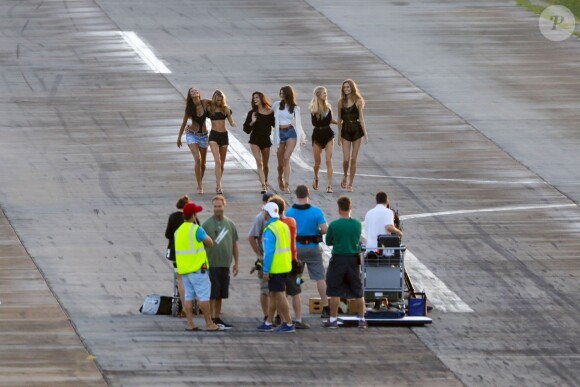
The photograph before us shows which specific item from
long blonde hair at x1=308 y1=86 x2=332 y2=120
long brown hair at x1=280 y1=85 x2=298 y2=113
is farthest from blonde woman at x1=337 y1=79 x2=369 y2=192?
long brown hair at x1=280 y1=85 x2=298 y2=113

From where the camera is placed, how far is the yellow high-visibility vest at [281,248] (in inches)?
861

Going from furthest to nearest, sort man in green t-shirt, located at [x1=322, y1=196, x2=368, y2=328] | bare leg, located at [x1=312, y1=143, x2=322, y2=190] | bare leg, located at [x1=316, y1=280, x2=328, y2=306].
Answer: bare leg, located at [x1=312, y1=143, x2=322, y2=190] → bare leg, located at [x1=316, y1=280, x2=328, y2=306] → man in green t-shirt, located at [x1=322, y1=196, x2=368, y2=328]

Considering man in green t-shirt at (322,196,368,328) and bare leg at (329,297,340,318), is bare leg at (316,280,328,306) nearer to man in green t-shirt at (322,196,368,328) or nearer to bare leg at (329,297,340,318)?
bare leg at (329,297,340,318)

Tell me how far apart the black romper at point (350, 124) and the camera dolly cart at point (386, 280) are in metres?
7.54

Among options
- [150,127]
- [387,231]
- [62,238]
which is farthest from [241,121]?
[387,231]

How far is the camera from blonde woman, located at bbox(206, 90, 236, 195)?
95.0 feet

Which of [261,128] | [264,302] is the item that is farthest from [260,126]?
[264,302]

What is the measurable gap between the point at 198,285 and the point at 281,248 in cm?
117

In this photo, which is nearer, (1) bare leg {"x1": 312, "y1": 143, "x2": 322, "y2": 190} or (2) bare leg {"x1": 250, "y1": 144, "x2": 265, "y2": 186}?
(2) bare leg {"x1": 250, "y1": 144, "x2": 265, "y2": 186}

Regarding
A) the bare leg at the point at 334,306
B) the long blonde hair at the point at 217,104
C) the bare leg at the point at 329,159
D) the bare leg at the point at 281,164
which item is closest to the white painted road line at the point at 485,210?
the bare leg at the point at 329,159

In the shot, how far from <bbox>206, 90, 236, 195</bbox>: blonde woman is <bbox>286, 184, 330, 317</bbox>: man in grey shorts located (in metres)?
6.58

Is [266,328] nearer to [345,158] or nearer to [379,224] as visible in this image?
[379,224]

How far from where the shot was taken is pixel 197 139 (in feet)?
97.1

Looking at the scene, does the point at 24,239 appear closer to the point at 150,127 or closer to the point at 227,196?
the point at 227,196
